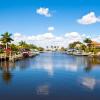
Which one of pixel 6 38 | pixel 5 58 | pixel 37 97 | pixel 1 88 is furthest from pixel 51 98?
pixel 6 38

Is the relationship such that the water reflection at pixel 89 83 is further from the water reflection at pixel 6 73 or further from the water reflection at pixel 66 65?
the water reflection at pixel 66 65

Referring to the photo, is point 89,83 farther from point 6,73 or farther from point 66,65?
point 66,65

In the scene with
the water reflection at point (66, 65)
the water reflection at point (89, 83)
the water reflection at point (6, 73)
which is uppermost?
the water reflection at point (6, 73)

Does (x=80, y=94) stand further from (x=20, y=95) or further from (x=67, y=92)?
(x=20, y=95)

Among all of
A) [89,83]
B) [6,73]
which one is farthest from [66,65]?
[89,83]

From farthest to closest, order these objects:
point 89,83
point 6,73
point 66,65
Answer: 1. point 66,65
2. point 6,73
3. point 89,83

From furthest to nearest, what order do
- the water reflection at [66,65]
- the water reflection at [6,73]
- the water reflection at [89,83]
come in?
the water reflection at [66,65] → the water reflection at [6,73] → the water reflection at [89,83]

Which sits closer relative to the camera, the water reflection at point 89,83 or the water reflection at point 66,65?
the water reflection at point 89,83

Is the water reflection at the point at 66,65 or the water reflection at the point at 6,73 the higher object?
the water reflection at the point at 6,73

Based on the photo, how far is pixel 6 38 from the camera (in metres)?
136

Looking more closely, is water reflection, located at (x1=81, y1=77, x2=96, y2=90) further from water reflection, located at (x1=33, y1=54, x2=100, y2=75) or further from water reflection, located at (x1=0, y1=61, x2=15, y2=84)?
water reflection, located at (x1=33, y1=54, x2=100, y2=75)

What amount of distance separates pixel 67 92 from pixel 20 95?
599 cm

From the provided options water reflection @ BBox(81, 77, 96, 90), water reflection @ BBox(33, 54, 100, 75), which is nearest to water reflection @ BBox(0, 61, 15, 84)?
water reflection @ BBox(33, 54, 100, 75)

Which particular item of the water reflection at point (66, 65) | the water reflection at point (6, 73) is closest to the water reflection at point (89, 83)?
the water reflection at point (6, 73)
